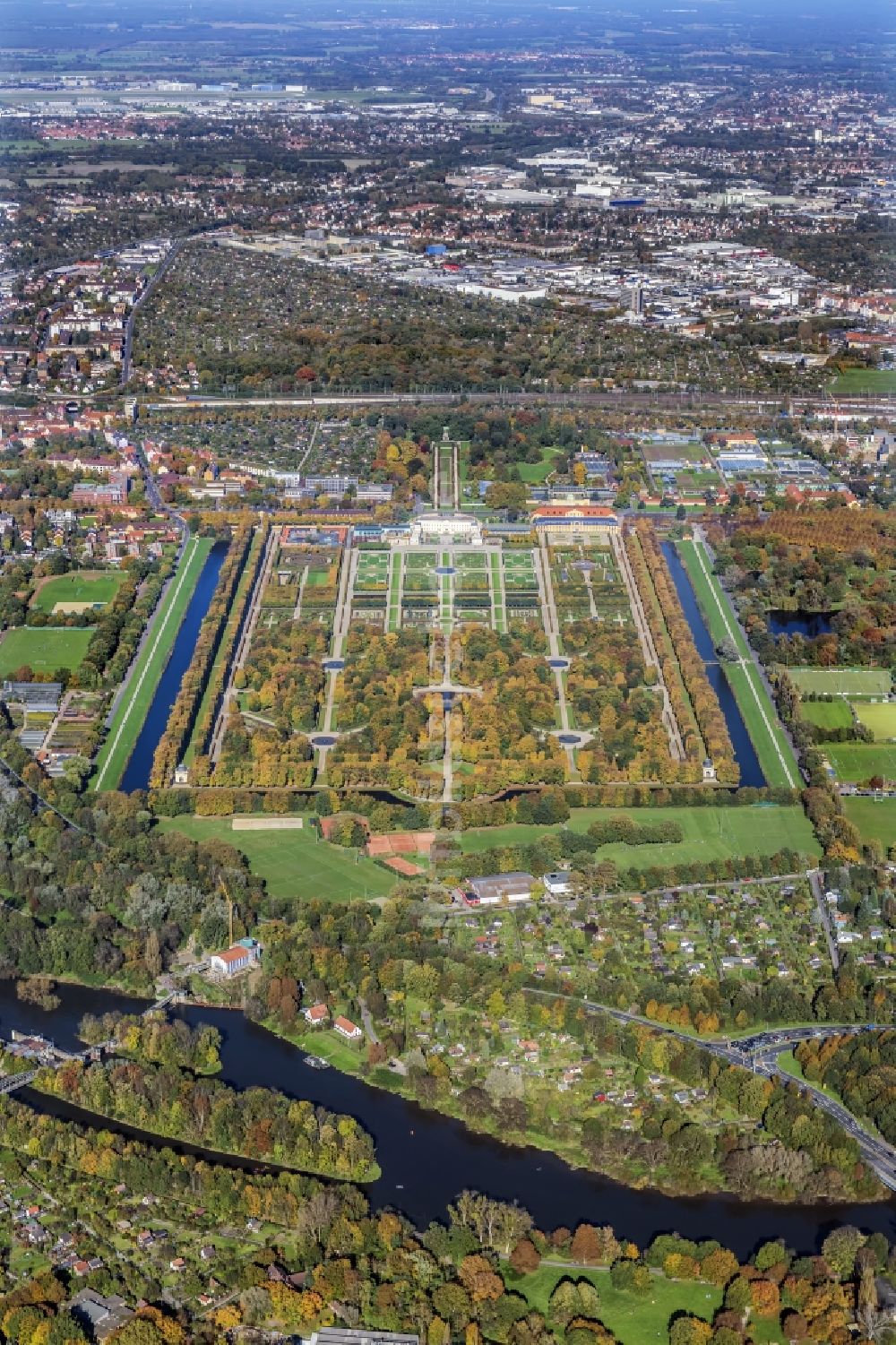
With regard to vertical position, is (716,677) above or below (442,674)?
below

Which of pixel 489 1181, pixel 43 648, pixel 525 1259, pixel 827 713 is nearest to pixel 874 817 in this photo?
pixel 827 713

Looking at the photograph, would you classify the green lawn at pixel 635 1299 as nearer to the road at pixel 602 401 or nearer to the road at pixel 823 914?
the road at pixel 823 914

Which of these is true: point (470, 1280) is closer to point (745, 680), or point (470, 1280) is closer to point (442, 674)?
point (442, 674)

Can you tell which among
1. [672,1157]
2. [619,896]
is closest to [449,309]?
[619,896]

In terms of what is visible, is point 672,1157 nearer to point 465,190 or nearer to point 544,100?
point 465,190

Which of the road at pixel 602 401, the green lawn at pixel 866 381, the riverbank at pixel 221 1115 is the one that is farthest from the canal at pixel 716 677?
the green lawn at pixel 866 381
